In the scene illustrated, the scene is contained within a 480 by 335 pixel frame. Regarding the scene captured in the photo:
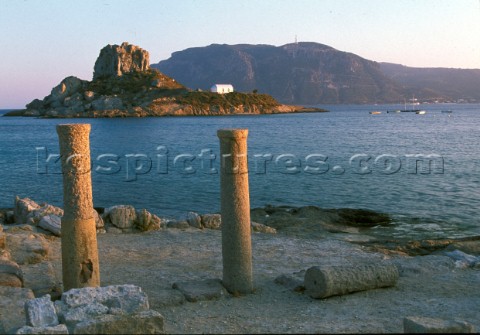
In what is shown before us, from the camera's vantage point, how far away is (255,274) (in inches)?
388

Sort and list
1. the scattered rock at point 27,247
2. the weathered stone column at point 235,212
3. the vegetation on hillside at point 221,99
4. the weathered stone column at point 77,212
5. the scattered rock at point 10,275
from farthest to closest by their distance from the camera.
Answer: the vegetation on hillside at point 221,99 → the scattered rock at point 27,247 → the scattered rock at point 10,275 → the weathered stone column at point 235,212 → the weathered stone column at point 77,212

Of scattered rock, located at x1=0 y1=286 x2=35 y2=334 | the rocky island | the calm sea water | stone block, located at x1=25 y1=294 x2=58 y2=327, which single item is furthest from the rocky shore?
the rocky island

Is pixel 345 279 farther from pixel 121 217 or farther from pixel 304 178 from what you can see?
pixel 304 178

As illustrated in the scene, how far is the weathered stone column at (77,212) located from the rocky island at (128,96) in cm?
11148

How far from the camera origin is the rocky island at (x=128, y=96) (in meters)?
119

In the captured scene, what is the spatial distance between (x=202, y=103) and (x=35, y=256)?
123 m

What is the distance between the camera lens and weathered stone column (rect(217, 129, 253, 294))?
8.35 m

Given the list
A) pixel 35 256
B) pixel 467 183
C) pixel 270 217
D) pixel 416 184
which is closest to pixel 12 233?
pixel 35 256

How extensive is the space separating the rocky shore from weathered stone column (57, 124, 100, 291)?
0.64 m

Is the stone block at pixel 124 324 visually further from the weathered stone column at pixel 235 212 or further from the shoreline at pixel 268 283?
the weathered stone column at pixel 235 212

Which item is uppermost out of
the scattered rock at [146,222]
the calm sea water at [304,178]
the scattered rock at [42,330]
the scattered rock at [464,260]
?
the scattered rock at [42,330]

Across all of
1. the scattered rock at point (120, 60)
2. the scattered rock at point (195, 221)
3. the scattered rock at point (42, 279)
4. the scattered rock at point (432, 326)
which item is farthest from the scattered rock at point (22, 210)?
the scattered rock at point (120, 60)

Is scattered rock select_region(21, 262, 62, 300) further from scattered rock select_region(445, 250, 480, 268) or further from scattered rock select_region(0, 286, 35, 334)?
scattered rock select_region(445, 250, 480, 268)

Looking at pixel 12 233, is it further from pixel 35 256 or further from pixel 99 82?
pixel 99 82
